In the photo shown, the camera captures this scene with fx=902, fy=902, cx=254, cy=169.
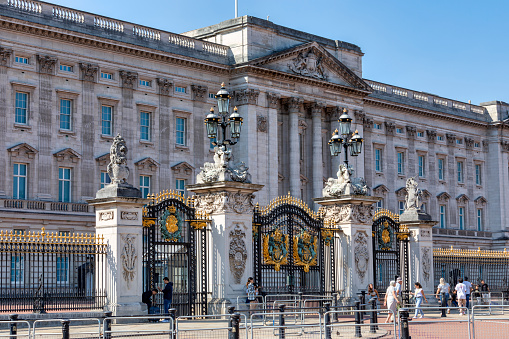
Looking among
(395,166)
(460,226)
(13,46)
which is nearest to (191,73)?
(13,46)

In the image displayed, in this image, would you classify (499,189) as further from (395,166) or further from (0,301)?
(0,301)

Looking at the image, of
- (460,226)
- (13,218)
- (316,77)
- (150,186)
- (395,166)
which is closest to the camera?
(13,218)

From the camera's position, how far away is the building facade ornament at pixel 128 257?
85.2 feet

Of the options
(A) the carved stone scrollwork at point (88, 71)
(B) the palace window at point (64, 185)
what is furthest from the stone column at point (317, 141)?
(B) the palace window at point (64, 185)

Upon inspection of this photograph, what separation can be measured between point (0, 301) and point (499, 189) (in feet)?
233

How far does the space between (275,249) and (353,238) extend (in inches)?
147

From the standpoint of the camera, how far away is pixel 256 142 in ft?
209

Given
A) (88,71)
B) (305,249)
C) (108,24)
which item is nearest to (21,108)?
(88,71)

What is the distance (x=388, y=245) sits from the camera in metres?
35.5

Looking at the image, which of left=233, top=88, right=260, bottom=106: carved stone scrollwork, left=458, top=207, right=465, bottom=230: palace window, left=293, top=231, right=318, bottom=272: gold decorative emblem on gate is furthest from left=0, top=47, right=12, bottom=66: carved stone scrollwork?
left=458, top=207, right=465, bottom=230: palace window

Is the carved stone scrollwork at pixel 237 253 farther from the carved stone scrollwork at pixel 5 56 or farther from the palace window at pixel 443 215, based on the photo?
the palace window at pixel 443 215

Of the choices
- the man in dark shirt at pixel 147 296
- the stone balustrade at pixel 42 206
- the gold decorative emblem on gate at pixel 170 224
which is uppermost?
the stone balustrade at pixel 42 206

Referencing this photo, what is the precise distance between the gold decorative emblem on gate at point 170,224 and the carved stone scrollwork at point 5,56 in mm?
28330

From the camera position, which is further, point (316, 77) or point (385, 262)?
point (316, 77)
